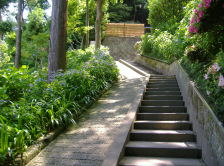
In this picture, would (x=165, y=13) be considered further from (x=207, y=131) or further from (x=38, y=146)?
(x=38, y=146)

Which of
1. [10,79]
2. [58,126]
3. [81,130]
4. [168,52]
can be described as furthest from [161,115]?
[168,52]

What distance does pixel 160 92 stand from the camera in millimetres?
8438

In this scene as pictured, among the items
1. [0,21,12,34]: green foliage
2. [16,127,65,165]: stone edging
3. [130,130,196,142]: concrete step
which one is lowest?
[130,130,196,142]: concrete step

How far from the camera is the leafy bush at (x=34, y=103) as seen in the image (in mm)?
3969

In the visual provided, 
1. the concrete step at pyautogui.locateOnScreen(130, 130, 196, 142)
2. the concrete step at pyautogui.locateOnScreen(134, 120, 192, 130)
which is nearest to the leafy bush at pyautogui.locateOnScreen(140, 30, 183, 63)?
the concrete step at pyautogui.locateOnScreen(134, 120, 192, 130)

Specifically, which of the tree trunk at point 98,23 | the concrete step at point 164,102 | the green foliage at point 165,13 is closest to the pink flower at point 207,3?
the concrete step at point 164,102

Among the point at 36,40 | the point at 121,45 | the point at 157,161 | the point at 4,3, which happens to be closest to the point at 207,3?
the point at 157,161

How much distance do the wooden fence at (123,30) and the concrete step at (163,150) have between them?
70.5 ft

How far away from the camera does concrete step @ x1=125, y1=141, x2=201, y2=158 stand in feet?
15.5

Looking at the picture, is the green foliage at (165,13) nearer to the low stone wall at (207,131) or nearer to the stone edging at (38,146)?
the low stone wall at (207,131)

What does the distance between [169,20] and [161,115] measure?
12546 millimetres

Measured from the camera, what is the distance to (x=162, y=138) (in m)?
5.34

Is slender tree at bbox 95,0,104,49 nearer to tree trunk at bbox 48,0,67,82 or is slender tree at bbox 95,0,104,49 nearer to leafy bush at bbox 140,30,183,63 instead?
leafy bush at bbox 140,30,183,63

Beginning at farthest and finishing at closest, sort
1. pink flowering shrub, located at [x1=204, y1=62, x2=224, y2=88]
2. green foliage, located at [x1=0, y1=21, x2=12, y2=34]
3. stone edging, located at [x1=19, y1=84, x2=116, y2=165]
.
Result: green foliage, located at [x1=0, y1=21, x2=12, y2=34]
stone edging, located at [x1=19, y1=84, x2=116, y2=165]
pink flowering shrub, located at [x1=204, y1=62, x2=224, y2=88]
